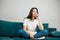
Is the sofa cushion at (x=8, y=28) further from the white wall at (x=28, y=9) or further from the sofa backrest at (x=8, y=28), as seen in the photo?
the white wall at (x=28, y=9)

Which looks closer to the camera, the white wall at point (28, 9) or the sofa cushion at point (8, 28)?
the sofa cushion at point (8, 28)

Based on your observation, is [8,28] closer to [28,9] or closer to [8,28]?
[8,28]

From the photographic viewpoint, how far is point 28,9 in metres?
3.77

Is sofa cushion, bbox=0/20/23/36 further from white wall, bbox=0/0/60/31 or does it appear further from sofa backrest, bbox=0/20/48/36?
white wall, bbox=0/0/60/31

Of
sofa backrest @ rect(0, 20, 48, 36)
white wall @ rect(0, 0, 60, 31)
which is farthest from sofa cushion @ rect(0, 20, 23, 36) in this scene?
white wall @ rect(0, 0, 60, 31)

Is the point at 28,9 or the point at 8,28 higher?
the point at 28,9

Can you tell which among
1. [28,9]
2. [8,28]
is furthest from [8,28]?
[28,9]

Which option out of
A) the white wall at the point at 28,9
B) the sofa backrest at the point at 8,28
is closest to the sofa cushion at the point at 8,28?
the sofa backrest at the point at 8,28

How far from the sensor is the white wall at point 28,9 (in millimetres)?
3674

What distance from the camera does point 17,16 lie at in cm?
372

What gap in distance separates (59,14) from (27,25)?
1.37m

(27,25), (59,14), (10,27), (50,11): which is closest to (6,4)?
(10,27)

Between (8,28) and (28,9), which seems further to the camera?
(28,9)

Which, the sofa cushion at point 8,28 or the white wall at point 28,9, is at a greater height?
the white wall at point 28,9
